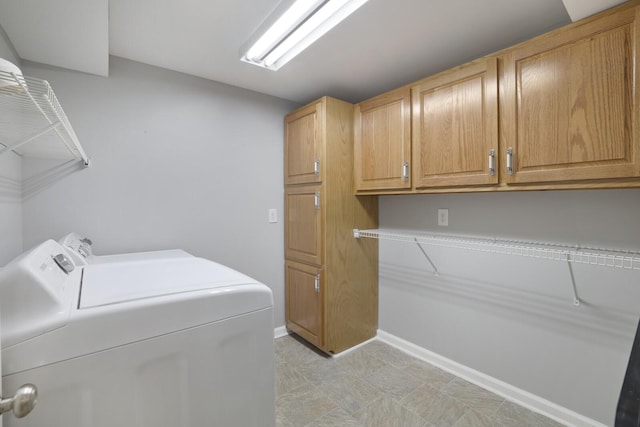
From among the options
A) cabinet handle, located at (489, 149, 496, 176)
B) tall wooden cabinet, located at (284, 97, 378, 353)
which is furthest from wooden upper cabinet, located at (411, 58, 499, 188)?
tall wooden cabinet, located at (284, 97, 378, 353)

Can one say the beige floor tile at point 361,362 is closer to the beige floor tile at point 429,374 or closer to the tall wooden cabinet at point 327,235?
the tall wooden cabinet at point 327,235

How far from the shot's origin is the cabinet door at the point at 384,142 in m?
1.99

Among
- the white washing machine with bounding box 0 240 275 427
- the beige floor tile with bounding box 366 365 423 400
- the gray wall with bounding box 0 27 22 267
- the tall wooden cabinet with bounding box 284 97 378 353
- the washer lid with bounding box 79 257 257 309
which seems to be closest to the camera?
the white washing machine with bounding box 0 240 275 427

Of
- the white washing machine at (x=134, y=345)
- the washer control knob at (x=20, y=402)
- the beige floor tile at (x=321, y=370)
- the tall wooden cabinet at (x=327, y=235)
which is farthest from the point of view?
the tall wooden cabinet at (x=327, y=235)

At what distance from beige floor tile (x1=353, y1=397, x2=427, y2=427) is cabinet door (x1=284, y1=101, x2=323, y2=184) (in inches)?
62.1

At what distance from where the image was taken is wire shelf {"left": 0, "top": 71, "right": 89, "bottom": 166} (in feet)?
2.26

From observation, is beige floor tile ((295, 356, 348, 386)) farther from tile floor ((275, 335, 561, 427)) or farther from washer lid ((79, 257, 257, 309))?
washer lid ((79, 257, 257, 309))

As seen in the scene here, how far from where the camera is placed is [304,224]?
2.42 m

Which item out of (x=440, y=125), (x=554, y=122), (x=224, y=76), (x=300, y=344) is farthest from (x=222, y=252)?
(x=554, y=122)

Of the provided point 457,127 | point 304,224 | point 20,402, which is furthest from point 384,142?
point 20,402

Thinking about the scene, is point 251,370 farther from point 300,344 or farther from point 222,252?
point 300,344

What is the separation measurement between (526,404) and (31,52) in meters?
3.52

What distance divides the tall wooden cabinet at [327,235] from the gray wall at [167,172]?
0.66ft

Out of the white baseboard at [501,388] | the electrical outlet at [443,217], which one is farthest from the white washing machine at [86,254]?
the white baseboard at [501,388]
